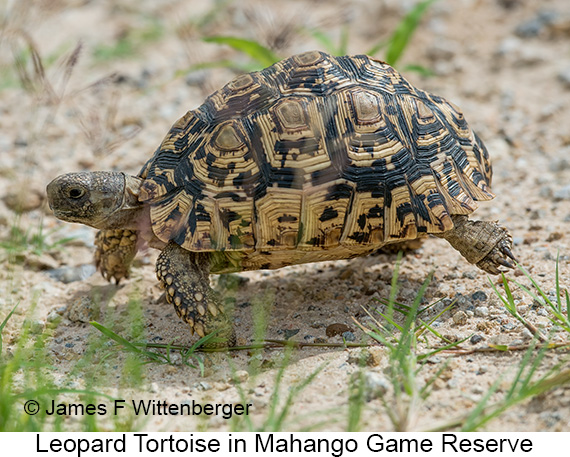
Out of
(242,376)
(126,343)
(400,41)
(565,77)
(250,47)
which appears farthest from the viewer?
(565,77)

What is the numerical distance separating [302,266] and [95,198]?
5.24 feet

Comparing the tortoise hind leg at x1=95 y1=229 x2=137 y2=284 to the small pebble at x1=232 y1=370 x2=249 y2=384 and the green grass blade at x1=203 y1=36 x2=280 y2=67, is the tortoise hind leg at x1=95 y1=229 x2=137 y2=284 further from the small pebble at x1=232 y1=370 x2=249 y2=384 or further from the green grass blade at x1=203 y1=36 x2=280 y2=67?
the green grass blade at x1=203 y1=36 x2=280 y2=67

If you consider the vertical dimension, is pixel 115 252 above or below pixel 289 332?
above

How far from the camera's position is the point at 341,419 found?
2.64 meters

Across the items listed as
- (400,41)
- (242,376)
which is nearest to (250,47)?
(400,41)

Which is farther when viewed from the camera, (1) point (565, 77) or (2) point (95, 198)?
(1) point (565, 77)

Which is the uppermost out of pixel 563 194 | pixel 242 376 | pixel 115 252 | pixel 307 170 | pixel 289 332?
pixel 307 170

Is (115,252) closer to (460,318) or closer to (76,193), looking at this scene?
(76,193)

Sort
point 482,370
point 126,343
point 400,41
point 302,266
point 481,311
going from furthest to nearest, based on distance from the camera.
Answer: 1. point 400,41
2. point 302,266
3. point 481,311
4. point 126,343
5. point 482,370

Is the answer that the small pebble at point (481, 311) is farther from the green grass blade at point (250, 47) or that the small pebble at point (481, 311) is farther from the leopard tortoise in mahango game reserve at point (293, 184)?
the green grass blade at point (250, 47)

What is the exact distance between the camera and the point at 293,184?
3.47 metres

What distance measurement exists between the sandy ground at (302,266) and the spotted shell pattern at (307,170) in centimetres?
50

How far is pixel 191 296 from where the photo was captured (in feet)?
11.5

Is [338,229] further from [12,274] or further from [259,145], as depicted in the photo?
[12,274]
